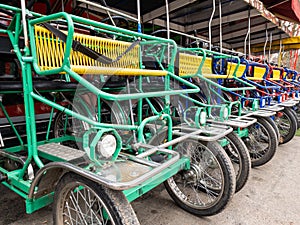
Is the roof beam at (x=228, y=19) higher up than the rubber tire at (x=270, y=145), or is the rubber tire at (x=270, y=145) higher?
the roof beam at (x=228, y=19)

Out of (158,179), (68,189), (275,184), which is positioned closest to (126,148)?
(158,179)

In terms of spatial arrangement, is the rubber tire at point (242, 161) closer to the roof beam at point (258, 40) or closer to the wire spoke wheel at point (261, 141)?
the wire spoke wheel at point (261, 141)

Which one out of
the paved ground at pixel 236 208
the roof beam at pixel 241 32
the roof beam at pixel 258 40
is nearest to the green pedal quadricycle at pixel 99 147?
the paved ground at pixel 236 208

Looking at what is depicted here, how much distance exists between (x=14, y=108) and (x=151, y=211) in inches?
89.0

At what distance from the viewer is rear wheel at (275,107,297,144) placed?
11.5 ft

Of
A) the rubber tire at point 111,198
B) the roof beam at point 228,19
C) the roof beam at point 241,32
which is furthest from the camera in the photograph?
Answer: the roof beam at point 241,32

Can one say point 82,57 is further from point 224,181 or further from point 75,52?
point 224,181

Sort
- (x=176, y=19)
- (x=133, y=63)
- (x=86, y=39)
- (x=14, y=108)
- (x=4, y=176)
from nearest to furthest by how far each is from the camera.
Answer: (x=4, y=176)
(x=86, y=39)
(x=133, y=63)
(x=14, y=108)
(x=176, y=19)

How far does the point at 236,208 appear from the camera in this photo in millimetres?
1973

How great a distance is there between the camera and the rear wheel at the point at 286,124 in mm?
3516

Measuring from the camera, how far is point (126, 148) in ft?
5.29

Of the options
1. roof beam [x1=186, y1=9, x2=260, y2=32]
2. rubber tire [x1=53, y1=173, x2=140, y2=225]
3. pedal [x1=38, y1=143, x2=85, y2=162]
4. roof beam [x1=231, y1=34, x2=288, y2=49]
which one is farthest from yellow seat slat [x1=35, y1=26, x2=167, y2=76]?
roof beam [x1=231, y1=34, x2=288, y2=49]

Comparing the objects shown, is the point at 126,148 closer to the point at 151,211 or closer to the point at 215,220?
the point at 151,211

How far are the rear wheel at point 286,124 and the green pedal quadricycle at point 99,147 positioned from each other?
83.4 inches
